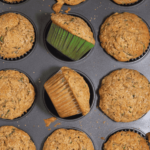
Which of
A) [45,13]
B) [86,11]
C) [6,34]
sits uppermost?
[86,11]

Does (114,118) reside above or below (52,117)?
above

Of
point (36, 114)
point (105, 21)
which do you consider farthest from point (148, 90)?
point (36, 114)

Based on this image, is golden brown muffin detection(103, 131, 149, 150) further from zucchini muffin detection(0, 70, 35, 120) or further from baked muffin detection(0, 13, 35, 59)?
baked muffin detection(0, 13, 35, 59)

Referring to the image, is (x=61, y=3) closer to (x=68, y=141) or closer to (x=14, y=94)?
(x=14, y=94)

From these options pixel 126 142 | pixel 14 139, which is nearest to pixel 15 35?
pixel 14 139

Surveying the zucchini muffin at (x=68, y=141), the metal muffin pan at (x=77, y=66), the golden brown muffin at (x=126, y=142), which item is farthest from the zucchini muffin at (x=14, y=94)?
the golden brown muffin at (x=126, y=142)

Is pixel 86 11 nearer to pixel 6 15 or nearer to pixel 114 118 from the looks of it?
pixel 6 15

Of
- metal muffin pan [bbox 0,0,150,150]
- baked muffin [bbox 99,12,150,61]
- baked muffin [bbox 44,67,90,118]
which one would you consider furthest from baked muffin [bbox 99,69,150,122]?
baked muffin [bbox 44,67,90,118]
